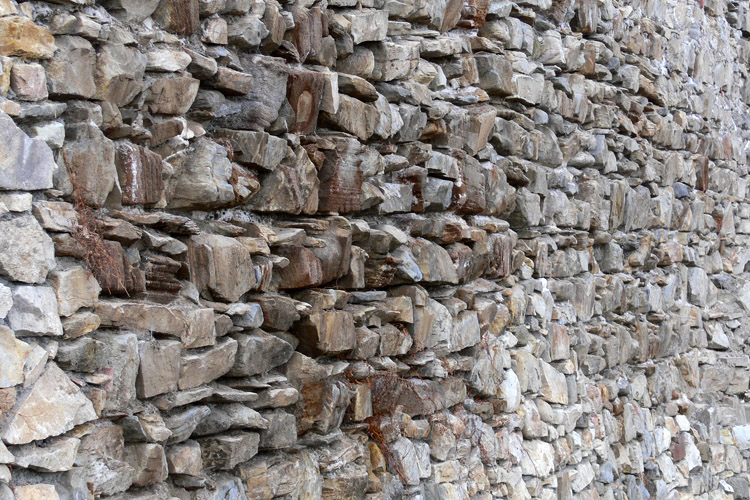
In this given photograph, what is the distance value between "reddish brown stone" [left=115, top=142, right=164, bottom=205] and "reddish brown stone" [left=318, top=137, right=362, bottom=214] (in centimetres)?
86

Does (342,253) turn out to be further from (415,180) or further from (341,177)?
(415,180)

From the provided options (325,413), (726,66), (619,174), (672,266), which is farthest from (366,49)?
(726,66)

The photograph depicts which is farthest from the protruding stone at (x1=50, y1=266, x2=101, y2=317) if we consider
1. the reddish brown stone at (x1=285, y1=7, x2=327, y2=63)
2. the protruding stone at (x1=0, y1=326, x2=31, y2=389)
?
the reddish brown stone at (x1=285, y1=7, x2=327, y2=63)

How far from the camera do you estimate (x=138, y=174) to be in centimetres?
244

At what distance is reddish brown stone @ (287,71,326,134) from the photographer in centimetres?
308

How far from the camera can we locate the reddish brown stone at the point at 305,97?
10.1 ft

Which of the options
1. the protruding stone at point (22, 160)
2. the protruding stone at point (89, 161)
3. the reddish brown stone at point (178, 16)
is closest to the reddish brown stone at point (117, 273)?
the protruding stone at point (89, 161)

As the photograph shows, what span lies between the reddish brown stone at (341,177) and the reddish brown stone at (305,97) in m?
0.12

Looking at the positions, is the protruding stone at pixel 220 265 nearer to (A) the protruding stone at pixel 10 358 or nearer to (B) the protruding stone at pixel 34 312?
(B) the protruding stone at pixel 34 312

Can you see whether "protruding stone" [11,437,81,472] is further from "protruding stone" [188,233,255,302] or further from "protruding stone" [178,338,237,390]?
"protruding stone" [188,233,255,302]

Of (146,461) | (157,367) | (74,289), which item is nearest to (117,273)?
(74,289)

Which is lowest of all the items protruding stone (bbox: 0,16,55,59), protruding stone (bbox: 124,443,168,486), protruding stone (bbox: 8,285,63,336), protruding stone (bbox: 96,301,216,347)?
protruding stone (bbox: 124,443,168,486)

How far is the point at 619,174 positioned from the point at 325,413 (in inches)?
142

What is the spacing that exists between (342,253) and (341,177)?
30cm
